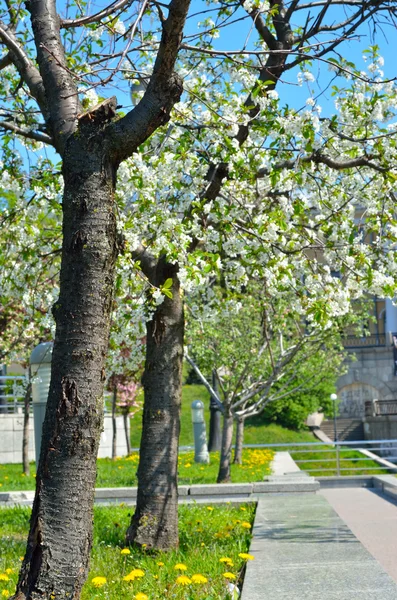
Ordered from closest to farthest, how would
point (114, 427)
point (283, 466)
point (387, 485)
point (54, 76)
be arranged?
point (54, 76) < point (387, 485) < point (283, 466) < point (114, 427)

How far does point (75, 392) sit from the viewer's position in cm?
410

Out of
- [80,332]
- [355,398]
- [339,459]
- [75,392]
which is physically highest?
[355,398]

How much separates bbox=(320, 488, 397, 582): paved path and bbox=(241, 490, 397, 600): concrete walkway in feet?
0.99

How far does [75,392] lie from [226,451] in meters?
11.2

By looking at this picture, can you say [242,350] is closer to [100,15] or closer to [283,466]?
[283,466]

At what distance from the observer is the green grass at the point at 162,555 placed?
5.29m

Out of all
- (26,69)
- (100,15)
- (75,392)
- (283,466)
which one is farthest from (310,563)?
(283,466)

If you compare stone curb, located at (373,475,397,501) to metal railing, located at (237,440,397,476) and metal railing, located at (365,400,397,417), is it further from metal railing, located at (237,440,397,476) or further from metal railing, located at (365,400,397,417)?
metal railing, located at (365,400,397,417)

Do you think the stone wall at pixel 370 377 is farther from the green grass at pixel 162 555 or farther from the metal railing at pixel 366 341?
the green grass at pixel 162 555

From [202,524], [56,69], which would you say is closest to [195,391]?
[202,524]

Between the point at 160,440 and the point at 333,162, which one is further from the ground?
the point at 333,162

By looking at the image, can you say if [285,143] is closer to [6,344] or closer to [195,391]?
[6,344]

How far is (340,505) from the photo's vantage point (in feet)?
37.4

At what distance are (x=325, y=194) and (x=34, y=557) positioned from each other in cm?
599
